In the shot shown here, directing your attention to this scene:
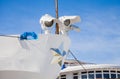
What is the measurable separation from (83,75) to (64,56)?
2460 cm

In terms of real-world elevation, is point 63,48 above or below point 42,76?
above

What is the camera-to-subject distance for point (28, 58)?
11.0m

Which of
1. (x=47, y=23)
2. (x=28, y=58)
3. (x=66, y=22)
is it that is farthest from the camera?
(x=66, y=22)

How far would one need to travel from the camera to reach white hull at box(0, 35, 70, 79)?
1052 cm

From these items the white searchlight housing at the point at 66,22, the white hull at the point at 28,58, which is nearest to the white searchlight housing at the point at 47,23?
the white searchlight housing at the point at 66,22

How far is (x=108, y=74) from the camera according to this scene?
35.7 m

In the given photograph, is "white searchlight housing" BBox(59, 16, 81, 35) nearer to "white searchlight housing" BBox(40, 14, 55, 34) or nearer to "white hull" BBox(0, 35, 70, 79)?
"white searchlight housing" BBox(40, 14, 55, 34)

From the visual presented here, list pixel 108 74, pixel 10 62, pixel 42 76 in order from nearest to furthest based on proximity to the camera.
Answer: pixel 10 62 < pixel 42 76 < pixel 108 74

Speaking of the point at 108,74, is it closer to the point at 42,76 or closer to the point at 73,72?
the point at 73,72

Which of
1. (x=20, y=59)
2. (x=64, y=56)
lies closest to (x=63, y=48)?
(x=64, y=56)

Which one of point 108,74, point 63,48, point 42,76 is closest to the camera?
point 42,76

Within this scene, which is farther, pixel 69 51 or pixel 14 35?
pixel 69 51

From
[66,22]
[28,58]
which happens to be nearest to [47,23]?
[66,22]

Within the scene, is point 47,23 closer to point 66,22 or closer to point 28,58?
point 66,22
